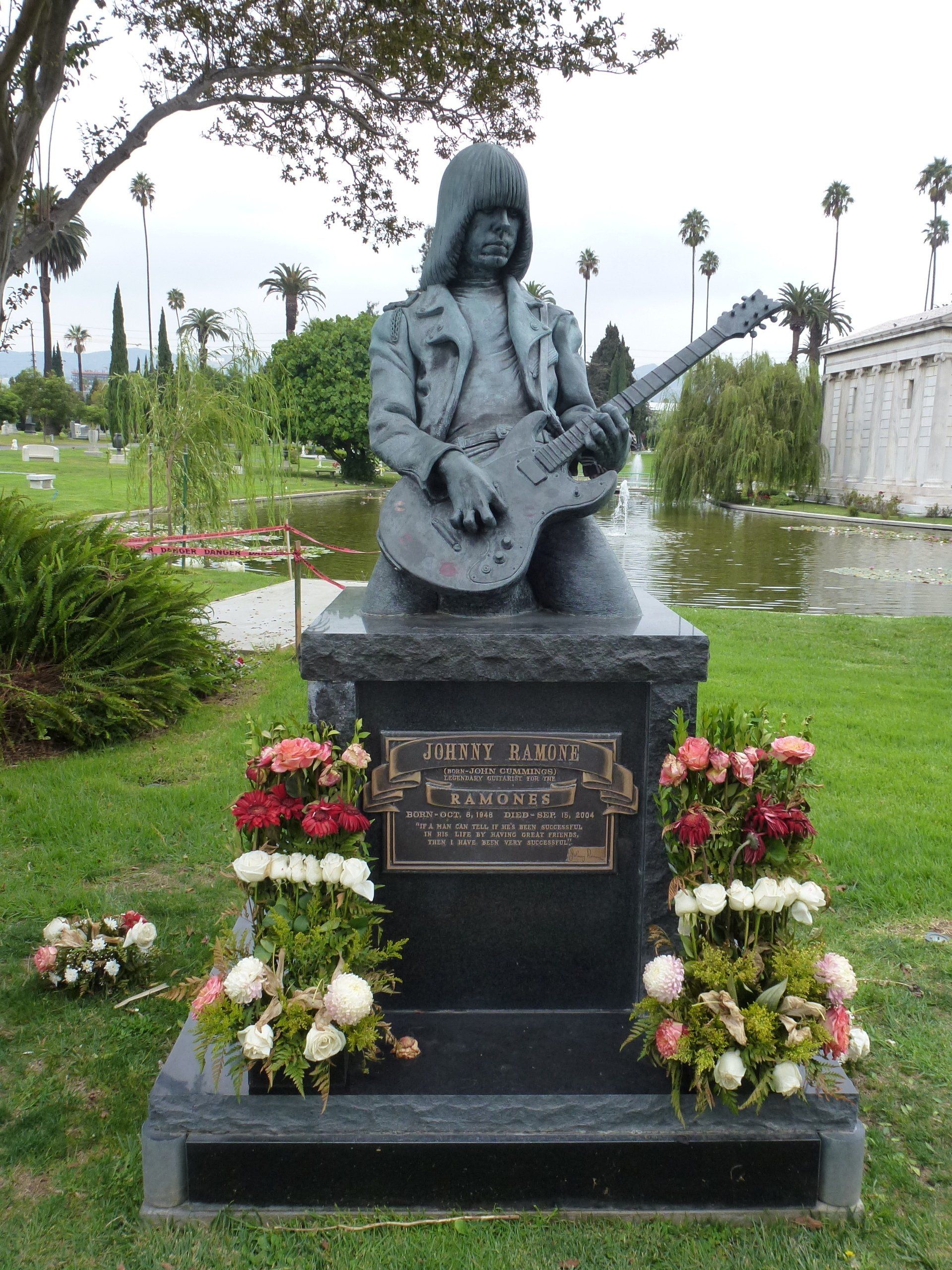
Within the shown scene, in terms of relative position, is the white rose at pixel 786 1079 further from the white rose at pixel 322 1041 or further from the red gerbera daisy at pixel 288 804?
the red gerbera daisy at pixel 288 804

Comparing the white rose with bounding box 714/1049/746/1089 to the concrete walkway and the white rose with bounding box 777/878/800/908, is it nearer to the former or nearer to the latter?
the white rose with bounding box 777/878/800/908

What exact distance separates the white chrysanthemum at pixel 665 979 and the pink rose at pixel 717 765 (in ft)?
1.65

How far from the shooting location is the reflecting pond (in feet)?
43.9

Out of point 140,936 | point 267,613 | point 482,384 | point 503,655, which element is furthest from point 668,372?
point 267,613

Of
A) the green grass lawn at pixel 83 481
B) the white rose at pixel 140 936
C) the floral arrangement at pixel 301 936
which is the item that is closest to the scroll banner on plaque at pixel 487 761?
the floral arrangement at pixel 301 936

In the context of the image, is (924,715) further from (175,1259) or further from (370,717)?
(175,1259)

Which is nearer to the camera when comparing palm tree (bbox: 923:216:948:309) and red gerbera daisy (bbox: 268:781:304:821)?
red gerbera daisy (bbox: 268:781:304:821)

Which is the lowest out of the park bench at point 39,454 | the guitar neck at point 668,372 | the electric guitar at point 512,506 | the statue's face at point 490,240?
→ the electric guitar at point 512,506

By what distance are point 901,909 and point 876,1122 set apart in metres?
1.49

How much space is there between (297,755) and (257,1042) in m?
0.74

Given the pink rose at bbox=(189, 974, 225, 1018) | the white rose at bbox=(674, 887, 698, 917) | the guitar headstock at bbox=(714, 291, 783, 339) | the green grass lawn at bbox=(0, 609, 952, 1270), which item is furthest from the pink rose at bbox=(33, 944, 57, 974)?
the guitar headstock at bbox=(714, 291, 783, 339)

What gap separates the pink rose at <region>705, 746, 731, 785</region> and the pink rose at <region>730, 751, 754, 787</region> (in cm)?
2

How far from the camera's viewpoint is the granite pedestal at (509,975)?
2473 millimetres

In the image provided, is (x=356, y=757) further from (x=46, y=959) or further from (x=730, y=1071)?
(x=46, y=959)
